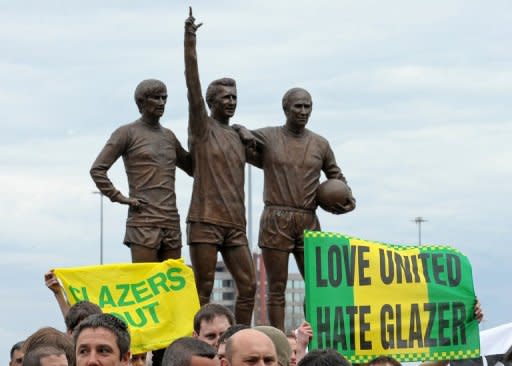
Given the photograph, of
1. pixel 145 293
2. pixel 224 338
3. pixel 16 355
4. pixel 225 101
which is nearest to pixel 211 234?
pixel 145 293

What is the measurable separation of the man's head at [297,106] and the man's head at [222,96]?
25.1 inches

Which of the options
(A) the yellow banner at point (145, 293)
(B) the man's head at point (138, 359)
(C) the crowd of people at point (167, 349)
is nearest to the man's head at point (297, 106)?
(A) the yellow banner at point (145, 293)

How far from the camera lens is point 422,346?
15.3 m

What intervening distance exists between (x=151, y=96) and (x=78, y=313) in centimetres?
425

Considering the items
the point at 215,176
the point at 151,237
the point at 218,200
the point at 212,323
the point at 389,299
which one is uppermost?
the point at 215,176

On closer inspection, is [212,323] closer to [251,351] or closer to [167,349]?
[167,349]

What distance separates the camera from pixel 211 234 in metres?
16.8

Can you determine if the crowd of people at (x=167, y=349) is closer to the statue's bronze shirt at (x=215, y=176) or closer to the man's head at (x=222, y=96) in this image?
the statue's bronze shirt at (x=215, y=176)

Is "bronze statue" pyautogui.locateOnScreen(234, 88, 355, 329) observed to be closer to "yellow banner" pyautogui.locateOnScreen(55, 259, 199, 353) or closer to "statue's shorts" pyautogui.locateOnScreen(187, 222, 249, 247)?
"statue's shorts" pyautogui.locateOnScreen(187, 222, 249, 247)

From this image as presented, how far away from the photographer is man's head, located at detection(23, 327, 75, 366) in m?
11.6

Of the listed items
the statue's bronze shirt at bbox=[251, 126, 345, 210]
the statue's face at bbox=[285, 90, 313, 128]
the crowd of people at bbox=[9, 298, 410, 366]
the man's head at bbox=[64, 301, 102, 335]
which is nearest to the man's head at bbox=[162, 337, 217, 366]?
the crowd of people at bbox=[9, 298, 410, 366]

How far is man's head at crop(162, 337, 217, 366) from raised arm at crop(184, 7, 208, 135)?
19.0ft

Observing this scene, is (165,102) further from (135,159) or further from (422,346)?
(422,346)

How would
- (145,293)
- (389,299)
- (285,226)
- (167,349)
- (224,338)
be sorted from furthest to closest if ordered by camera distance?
(285,226)
(145,293)
(389,299)
(224,338)
(167,349)
